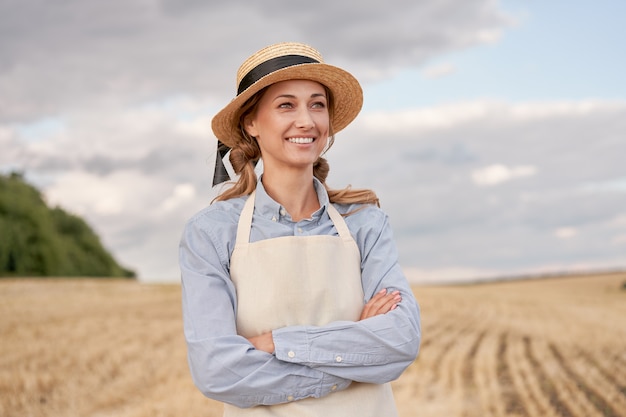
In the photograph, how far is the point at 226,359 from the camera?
2877mm

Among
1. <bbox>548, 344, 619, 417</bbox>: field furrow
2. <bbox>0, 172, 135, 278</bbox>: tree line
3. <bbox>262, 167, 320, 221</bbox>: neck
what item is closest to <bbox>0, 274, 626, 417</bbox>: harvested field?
<bbox>548, 344, 619, 417</bbox>: field furrow

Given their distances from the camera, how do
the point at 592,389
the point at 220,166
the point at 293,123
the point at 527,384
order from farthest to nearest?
the point at 527,384
the point at 592,389
the point at 220,166
the point at 293,123

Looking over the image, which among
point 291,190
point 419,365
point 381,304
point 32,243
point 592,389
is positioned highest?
point 32,243

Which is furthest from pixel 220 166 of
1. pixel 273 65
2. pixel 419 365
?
pixel 419 365

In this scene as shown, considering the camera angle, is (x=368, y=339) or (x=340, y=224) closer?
(x=368, y=339)

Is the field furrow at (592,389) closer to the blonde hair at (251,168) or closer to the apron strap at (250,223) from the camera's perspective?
the blonde hair at (251,168)

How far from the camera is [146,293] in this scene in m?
23.9

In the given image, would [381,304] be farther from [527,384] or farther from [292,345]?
[527,384]

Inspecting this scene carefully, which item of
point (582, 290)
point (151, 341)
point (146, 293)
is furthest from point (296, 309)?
point (582, 290)

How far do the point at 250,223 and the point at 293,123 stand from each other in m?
0.43

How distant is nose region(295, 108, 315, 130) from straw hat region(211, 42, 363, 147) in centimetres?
18

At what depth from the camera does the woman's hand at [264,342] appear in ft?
9.51

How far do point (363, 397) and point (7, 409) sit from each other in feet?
18.7

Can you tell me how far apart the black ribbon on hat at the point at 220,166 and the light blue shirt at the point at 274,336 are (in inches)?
14.7
